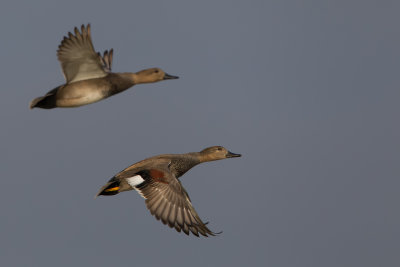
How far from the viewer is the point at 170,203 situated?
531 inches

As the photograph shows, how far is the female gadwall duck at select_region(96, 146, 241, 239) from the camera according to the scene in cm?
1336

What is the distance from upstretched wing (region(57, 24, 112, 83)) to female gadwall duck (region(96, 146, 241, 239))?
186 cm

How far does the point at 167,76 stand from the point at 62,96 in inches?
83.8

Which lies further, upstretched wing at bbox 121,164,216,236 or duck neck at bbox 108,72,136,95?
duck neck at bbox 108,72,136,95

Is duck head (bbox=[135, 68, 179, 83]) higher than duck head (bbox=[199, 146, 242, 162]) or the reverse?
higher

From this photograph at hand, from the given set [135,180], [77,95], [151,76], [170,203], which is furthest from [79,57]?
[170,203]

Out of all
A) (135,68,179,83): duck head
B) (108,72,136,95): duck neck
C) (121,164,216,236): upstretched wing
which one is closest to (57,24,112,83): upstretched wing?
(108,72,136,95): duck neck

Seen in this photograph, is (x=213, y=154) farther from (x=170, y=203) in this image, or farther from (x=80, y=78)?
(x=80, y=78)

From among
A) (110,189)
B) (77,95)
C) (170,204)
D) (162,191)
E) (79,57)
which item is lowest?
(170,204)

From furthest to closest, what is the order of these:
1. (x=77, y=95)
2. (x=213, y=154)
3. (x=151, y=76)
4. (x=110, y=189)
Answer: (x=213, y=154)
(x=151, y=76)
(x=110, y=189)
(x=77, y=95)

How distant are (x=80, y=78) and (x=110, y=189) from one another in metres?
2.07

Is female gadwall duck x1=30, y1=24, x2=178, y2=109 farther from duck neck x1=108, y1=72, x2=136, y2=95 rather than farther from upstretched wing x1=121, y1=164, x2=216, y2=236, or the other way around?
upstretched wing x1=121, y1=164, x2=216, y2=236

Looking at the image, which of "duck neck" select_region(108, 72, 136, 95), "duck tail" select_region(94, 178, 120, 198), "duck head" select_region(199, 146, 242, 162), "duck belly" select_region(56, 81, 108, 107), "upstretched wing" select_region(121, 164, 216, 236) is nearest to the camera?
"upstretched wing" select_region(121, 164, 216, 236)

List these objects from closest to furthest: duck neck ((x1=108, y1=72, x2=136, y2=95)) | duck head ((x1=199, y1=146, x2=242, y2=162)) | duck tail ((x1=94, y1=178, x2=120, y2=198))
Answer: duck neck ((x1=108, y1=72, x2=136, y2=95))
duck tail ((x1=94, y1=178, x2=120, y2=198))
duck head ((x1=199, y1=146, x2=242, y2=162))
